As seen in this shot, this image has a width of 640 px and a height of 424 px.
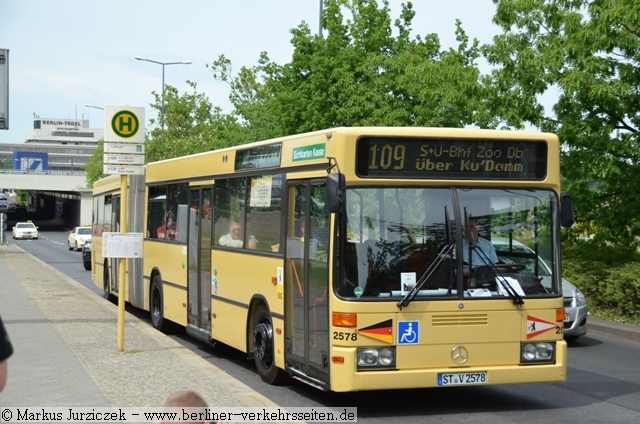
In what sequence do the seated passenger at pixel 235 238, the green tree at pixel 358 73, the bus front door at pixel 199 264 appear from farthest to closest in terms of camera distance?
the green tree at pixel 358 73, the bus front door at pixel 199 264, the seated passenger at pixel 235 238

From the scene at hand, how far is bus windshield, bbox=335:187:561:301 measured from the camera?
9.17 metres

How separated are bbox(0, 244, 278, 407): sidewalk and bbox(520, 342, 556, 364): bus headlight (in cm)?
243

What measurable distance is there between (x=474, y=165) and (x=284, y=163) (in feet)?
7.05

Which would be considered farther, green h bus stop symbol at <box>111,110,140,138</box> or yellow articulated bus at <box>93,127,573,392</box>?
Answer: green h bus stop symbol at <box>111,110,140,138</box>

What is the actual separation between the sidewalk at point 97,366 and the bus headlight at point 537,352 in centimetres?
243

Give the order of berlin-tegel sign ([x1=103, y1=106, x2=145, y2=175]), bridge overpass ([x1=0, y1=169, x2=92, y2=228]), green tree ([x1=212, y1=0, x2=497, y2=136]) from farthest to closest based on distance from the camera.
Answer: bridge overpass ([x1=0, y1=169, x2=92, y2=228]) < green tree ([x1=212, y1=0, x2=497, y2=136]) < berlin-tegel sign ([x1=103, y1=106, x2=145, y2=175])

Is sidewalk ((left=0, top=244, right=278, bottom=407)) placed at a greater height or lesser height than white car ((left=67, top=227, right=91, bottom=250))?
lesser

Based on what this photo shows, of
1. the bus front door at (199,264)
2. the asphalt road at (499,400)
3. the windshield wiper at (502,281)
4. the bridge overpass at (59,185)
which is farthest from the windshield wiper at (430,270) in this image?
the bridge overpass at (59,185)

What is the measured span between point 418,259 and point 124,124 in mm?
5331

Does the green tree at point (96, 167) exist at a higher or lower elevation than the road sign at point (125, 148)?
higher

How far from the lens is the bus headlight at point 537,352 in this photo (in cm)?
955

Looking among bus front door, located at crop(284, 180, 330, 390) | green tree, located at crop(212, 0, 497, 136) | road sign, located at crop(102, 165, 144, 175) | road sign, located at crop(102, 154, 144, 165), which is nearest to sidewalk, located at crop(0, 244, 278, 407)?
bus front door, located at crop(284, 180, 330, 390)

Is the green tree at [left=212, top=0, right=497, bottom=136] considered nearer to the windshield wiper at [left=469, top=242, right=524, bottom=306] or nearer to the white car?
the windshield wiper at [left=469, top=242, right=524, bottom=306]

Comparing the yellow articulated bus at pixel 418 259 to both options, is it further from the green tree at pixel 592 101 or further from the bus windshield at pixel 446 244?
the green tree at pixel 592 101
